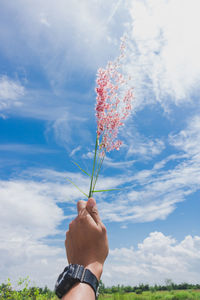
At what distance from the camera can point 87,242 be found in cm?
331

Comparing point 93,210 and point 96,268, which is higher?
point 93,210

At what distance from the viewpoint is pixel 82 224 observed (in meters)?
3.49

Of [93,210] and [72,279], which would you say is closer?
[72,279]

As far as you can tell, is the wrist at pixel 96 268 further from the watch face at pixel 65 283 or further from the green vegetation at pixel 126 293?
the green vegetation at pixel 126 293

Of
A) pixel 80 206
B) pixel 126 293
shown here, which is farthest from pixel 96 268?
pixel 126 293

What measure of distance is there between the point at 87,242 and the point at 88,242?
0.04 feet

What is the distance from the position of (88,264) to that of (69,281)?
455mm

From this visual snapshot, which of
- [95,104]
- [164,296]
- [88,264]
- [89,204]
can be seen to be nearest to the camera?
[88,264]

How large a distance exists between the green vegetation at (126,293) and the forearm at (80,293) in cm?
760

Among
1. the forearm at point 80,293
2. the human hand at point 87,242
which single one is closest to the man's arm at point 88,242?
the human hand at point 87,242

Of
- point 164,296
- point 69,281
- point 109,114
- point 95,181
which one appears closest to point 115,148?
point 109,114

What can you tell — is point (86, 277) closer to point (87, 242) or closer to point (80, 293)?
point (80, 293)

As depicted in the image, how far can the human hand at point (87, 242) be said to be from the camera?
123 inches

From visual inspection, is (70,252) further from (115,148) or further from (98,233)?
(115,148)
